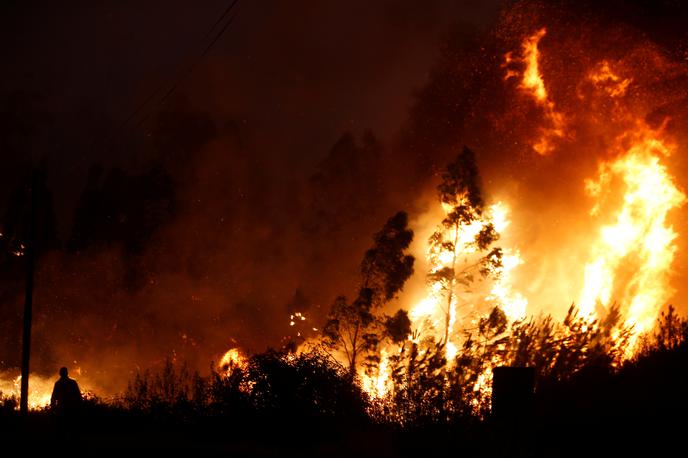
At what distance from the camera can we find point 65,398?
1183 centimetres

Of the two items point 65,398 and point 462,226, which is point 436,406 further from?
point 462,226

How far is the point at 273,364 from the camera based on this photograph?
1322cm

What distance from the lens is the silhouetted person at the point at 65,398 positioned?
11.6m

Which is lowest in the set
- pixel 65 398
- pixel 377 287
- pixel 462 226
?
pixel 65 398

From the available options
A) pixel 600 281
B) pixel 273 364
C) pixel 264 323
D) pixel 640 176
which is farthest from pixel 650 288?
pixel 264 323

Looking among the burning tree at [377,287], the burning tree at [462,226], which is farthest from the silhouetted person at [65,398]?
the burning tree at [462,226]

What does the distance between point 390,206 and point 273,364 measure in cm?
4611

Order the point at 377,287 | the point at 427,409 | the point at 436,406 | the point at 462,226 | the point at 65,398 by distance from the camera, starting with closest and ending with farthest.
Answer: the point at 436,406
the point at 427,409
the point at 65,398
the point at 462,226
the point at 377,287

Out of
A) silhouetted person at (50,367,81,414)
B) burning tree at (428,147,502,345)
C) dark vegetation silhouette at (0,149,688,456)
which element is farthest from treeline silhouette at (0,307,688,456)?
burning tree at (428,147,502,345)

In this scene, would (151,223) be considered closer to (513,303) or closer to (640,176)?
(513,303)

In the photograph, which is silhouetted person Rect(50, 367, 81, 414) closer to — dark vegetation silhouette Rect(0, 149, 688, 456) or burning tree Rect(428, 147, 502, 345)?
dark vegetation silhouette Rect(0, 149, 688, 456)

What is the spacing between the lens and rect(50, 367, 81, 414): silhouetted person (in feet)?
38.0

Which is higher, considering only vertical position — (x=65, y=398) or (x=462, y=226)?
(x=462, y=226)

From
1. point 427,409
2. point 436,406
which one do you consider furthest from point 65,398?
point 436,406
